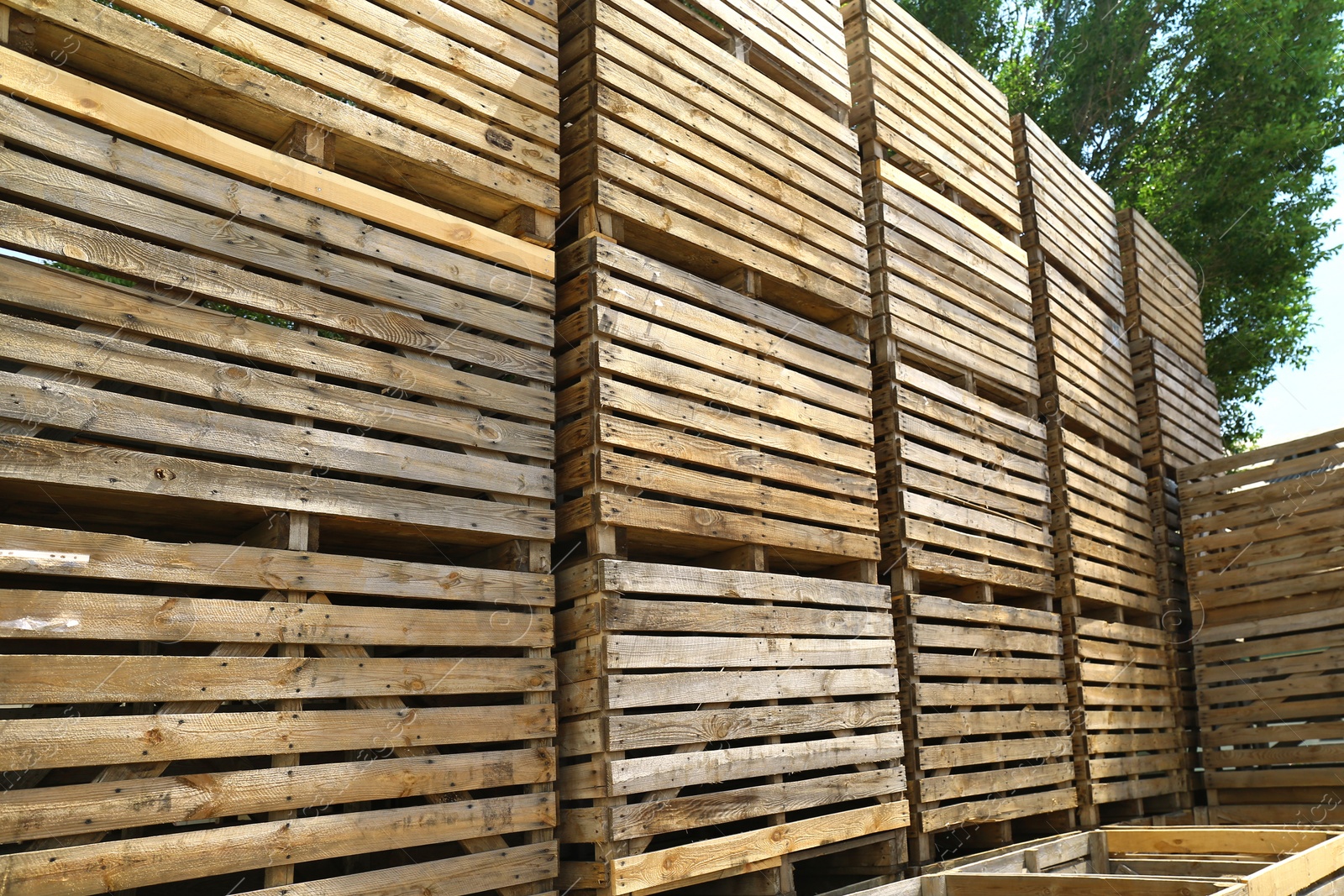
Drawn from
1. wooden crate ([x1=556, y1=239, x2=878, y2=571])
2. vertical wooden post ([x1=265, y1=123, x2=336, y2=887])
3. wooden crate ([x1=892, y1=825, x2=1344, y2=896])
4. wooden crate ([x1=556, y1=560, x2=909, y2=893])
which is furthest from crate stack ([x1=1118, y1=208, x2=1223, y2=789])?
vertical wooden post ([x1=265, y1=123, x2=336, y2=887])

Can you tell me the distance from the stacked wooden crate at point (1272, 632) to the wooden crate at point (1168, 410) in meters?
0.75

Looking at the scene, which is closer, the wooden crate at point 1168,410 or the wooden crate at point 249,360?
the wooden crate at point 249,360

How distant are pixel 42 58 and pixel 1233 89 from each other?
18.6 meters

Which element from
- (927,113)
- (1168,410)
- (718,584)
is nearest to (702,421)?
(718,584)

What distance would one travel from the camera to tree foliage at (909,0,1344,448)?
17.4 m

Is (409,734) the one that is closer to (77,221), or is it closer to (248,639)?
(248,639)

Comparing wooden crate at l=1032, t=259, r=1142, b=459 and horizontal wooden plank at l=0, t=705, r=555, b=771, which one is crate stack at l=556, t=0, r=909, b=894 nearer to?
horizontal wooden plank at l=0, t=705, r=555, b=771

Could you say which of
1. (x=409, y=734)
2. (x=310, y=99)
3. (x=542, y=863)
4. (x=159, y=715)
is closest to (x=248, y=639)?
(x=159, y=715)

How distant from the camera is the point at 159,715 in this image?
11.8 feet

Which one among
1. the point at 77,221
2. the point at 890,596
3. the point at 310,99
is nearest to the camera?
the point at 77,221

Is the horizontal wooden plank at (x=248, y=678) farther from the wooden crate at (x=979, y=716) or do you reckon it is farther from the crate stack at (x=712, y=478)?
the wooden crate at (x=979, y=716)

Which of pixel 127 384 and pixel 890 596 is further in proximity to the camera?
pixel 890 596

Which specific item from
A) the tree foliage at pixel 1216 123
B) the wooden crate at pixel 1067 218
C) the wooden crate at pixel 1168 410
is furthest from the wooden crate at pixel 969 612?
the tree foliage at pixel 1216 123

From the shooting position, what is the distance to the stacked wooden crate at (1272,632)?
941 cm
